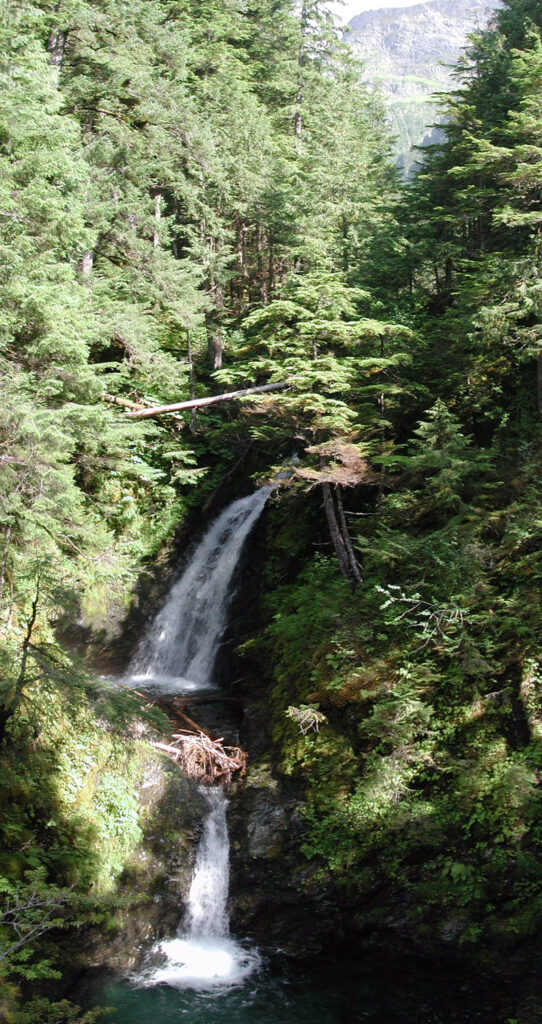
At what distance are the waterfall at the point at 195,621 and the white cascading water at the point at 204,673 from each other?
0.08 feet

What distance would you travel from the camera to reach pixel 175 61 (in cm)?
2105

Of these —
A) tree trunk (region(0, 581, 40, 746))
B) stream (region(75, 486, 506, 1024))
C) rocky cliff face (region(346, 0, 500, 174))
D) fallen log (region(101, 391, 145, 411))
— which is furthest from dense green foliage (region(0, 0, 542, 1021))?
rocky cliff face (region(346, 0, 500, 174))

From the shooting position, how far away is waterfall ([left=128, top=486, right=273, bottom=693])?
1466 cm

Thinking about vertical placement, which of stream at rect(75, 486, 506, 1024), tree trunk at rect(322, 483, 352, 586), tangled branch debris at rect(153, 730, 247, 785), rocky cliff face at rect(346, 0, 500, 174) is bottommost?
stream at rect(75, 486, 506, 1024)

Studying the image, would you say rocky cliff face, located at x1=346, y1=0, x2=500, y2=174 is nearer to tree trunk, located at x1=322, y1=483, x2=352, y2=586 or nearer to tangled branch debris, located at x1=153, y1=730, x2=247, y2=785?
tree trunk, located at x1=322, y1=483, x2=352, y2=586

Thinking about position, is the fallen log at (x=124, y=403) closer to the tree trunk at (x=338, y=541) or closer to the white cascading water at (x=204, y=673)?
A: the white cascading water at (x=204, y=673)

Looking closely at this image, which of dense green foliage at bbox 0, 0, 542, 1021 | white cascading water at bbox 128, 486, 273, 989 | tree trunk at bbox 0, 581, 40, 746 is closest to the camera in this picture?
tree trunk at bbox 0, 581, 40, 746

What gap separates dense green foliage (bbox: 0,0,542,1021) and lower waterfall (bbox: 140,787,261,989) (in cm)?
119

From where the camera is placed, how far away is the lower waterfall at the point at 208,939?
312 inches

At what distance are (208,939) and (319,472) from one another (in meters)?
7.13

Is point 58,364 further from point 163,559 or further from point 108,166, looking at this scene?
point 108,166

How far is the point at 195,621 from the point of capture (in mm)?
15453

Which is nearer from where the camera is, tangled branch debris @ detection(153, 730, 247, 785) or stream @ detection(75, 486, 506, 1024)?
stream @ detection(75, 486, 506, 1024)

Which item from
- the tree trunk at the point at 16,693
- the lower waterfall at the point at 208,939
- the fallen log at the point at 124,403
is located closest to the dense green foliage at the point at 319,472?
the tree trunk at the point at 16,693
